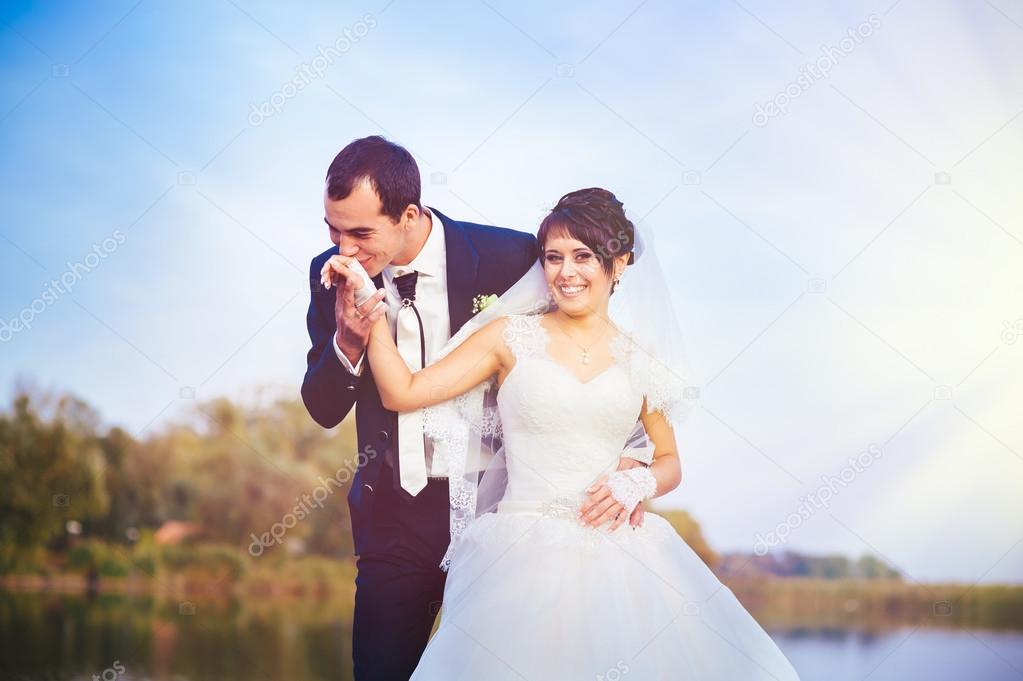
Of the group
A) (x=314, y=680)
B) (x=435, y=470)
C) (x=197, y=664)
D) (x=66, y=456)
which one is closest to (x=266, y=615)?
(x=66, y=456)

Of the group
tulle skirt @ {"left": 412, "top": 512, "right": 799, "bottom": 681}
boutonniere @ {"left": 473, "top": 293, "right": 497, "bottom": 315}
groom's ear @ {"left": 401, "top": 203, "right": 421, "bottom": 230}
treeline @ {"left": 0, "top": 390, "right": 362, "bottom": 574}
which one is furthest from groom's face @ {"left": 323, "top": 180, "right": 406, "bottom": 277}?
treeline @ {"left": 0, "top": 390, "right": 362, "bottom": 574}

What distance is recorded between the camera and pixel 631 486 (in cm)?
330

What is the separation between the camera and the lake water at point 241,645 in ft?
34.7

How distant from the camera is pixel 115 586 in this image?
20062 millimetres

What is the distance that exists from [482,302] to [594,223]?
0.47 meters

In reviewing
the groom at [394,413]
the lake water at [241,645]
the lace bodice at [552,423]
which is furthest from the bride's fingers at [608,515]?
the lake water at [241,645]

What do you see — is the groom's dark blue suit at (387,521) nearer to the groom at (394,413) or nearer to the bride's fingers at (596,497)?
the groom at (394,413)

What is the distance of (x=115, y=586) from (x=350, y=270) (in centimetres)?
1902

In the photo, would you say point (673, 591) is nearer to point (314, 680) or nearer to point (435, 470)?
point (435, 470)

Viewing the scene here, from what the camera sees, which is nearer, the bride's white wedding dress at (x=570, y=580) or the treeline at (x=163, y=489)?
the bride's white wedding dress at (x=570, y=580)

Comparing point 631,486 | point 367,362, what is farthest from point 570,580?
point 367,362

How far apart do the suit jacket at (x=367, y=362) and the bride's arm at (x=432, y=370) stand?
4.0 inches

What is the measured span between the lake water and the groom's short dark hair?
6992 millimetres

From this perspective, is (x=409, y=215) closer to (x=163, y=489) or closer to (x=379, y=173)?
(x=379, y=173)
